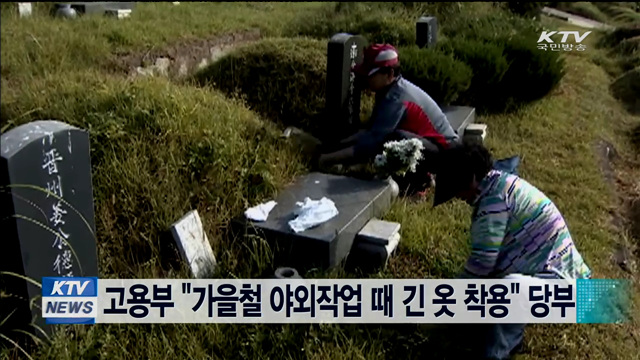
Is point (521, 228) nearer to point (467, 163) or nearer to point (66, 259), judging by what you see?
point (467, 163)

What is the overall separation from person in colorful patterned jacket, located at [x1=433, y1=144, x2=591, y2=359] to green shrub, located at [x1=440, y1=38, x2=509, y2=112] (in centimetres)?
409

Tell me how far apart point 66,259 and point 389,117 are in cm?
260

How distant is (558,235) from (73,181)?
2303 mm

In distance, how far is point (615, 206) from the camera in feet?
16.9

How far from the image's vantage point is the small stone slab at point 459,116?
5.82 metres

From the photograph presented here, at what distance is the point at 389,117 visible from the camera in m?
4.57

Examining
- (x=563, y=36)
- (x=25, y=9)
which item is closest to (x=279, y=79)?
(x=563, y=36)

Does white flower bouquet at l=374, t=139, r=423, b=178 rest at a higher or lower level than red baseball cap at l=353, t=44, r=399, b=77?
lower

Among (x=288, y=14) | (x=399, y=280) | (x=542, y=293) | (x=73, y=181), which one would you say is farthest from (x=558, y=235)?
(x=288, y=14)

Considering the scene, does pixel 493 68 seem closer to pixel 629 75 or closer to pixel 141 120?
pixel 629 75

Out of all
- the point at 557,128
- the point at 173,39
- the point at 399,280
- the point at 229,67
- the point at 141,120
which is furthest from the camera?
the point at 173,39

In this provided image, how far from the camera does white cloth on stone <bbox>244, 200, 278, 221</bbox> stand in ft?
11.8
